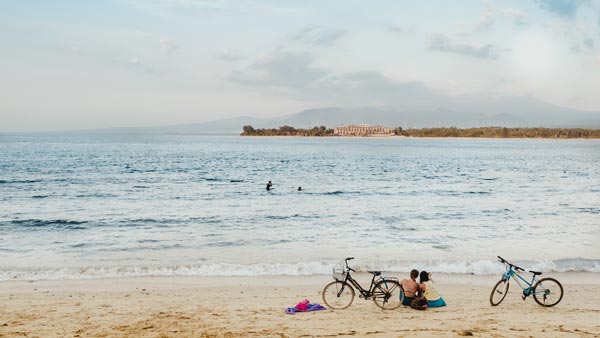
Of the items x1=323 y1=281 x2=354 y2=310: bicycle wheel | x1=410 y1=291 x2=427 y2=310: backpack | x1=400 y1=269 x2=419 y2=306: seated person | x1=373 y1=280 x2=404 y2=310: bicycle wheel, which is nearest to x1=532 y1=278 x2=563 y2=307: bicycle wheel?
x1=410 y1=291 x2=427 y2=310: backpack

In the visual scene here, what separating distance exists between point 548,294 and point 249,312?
8081 mm

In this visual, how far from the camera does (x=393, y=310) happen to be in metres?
11.8

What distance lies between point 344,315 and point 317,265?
563 centimetres

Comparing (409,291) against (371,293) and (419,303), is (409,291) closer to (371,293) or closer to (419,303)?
(419,303)

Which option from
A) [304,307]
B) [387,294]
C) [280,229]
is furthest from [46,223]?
[387,294]

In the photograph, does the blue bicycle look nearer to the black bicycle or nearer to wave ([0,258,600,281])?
the black bicycle

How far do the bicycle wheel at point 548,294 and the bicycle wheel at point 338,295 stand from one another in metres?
5.08

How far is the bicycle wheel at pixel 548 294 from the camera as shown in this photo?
12219mm

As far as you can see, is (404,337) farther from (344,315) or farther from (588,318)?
(588,318)

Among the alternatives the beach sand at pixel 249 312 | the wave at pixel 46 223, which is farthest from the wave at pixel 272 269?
the wave at pixel 46 223

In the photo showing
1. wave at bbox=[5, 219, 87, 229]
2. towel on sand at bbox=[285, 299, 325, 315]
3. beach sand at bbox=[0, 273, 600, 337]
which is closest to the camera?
beach sand at bbox=[0, 273, 600, 337]

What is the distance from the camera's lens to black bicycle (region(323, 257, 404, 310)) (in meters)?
11.9

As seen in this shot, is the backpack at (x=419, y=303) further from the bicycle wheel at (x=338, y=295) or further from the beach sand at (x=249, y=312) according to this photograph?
the bicycle wheel at (x=338, y=295)

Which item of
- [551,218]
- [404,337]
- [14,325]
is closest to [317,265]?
[404,337]
